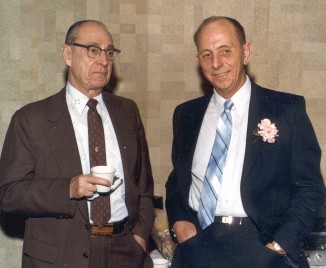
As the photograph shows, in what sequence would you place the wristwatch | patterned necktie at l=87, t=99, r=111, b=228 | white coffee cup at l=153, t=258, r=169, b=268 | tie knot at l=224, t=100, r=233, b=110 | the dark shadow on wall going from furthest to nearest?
the dark shadow on wall → white coffee cup at l=153, t=258, r=169, b=268 → tie knot at l=224, t=100, r=233, b=110 → patterned necktie at l=87, t=99, r=111, b=228 → the wristwatch

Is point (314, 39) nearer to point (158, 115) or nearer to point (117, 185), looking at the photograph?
point (158, 115)

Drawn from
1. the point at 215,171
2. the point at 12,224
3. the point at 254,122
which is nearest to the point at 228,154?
the point at 215,171

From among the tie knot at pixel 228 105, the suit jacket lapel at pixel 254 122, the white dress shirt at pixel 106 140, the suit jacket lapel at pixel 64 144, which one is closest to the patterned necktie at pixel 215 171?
the tie knot at pixel 228 105

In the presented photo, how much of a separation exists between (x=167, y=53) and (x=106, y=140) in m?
1.36

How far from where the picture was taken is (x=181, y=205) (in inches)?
116

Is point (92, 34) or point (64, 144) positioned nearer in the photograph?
point (64, 144)

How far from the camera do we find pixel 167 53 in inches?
154

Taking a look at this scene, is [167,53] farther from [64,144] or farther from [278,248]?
[278,248]

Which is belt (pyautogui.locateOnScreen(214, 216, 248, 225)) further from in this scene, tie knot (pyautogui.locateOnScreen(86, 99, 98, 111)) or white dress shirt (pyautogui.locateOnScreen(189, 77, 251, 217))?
tie knot (pyautogui.locateOnScreen(86, 99, 98, 111))

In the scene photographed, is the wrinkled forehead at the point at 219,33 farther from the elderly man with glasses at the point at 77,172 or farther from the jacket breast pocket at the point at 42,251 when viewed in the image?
the jacket breast pocket at the point at 42,251

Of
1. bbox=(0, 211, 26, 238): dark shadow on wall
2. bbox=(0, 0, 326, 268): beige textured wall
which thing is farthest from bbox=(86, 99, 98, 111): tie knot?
bbox=(0, 211, 26, 238): dark shadow on wall

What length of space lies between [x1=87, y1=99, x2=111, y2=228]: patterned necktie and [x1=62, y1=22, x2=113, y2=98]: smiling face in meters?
0.10

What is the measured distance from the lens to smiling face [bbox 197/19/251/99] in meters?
2.68

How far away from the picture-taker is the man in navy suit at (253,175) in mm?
2521
